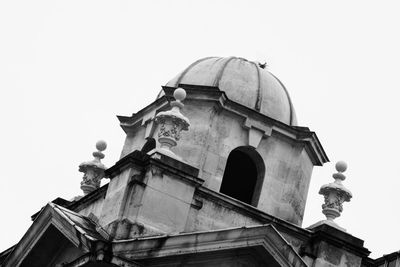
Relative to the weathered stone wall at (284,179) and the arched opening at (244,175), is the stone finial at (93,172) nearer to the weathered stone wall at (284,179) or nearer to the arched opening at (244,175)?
the arched opening at (244,175)

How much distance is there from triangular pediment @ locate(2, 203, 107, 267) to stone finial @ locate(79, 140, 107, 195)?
4.16 m

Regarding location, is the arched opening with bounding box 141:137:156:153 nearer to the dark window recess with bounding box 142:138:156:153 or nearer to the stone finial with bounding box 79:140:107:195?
the dark window recess with bounding box 142:138:156:153

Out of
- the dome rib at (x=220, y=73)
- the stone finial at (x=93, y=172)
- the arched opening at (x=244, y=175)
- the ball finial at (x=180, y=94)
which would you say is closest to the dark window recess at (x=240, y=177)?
the arched opening at (x=244, y=175)

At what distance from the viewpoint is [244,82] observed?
1347 inches

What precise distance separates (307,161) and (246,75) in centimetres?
307

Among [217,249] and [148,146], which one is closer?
[217,249]

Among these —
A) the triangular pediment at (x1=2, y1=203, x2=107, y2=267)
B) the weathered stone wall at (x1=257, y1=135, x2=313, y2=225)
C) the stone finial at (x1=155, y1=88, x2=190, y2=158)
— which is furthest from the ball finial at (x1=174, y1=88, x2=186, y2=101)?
the triangular pediment at (x1=2, y1=203, x2=107, y2=267)

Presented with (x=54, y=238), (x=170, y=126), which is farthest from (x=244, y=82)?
(x=54, y=238)

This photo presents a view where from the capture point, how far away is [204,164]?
106ft

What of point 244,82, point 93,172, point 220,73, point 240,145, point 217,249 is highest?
point 220,73

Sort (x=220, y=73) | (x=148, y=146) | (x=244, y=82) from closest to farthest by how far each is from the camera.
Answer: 1. (x=148, y=146)
2. (x=244, y=82)
3. (x=220, y=73)

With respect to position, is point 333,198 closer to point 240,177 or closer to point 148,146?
point 240,177

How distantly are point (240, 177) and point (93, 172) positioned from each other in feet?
15.1

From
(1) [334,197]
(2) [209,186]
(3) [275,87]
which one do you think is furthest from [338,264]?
(3) [275,87]
